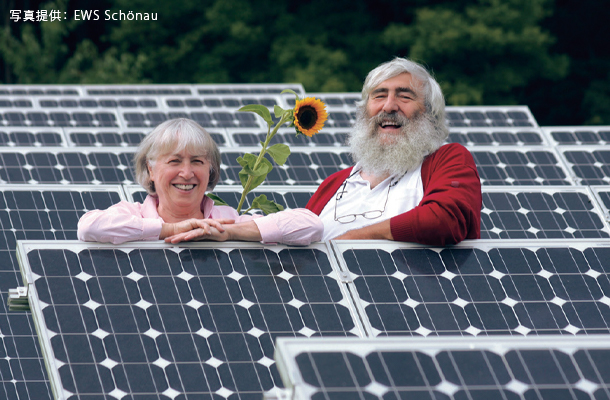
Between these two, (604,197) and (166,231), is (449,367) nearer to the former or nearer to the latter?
(166,231)

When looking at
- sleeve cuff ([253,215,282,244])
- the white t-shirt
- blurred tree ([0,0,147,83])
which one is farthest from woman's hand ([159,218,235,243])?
blurred tree ([0,0,147,83])

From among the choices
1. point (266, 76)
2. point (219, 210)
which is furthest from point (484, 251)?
point (266, 76)

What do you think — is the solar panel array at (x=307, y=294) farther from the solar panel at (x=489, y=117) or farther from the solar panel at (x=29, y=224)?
the solar panel at (x=489, y=117)

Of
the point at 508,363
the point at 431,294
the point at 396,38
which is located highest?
the point at 396,38

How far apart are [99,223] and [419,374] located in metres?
2.36

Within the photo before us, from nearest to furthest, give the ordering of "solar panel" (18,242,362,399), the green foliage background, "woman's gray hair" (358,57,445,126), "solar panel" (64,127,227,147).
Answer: "solar panel" (18,242,362,399), "woman's gray hair" (358,57,445,126), "solar panel" (64,127,227,147), the green foliage background

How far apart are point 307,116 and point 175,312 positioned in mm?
1857

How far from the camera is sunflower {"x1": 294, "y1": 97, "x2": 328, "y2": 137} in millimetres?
5832

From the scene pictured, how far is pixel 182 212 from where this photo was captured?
19.1ft

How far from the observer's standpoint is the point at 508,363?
3.57m

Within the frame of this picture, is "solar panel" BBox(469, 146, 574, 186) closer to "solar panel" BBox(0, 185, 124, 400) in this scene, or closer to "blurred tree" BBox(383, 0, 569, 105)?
"solar panel" BBox(0, 185, 124, 400)

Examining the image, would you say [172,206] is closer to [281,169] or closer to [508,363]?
[508,363]

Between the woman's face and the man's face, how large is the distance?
5.39 feet

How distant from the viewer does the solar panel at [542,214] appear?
25.6ft
